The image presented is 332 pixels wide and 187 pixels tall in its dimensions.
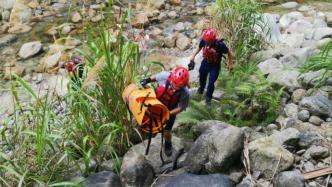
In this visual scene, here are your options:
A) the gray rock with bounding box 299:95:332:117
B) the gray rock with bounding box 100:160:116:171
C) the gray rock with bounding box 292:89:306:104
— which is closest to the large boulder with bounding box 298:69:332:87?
the gray rock with bounding box 292:89:306:104

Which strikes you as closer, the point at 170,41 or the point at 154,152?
the point at 154,152

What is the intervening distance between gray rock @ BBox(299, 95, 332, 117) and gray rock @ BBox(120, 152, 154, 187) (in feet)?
5.94

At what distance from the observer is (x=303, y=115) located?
15.7 feet

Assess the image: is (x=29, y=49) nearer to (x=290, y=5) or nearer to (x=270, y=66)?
(x=270, y=66)

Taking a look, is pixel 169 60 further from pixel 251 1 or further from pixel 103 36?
pixel 103 36

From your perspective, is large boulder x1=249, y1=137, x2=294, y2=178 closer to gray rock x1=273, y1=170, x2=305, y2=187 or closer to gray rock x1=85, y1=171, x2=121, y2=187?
gray rock x1=273, y1=170, x2=305, y2=187

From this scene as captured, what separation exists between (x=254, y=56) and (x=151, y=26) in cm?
408

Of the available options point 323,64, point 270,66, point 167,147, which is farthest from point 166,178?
point 270,66

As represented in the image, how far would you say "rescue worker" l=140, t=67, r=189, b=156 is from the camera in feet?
14.8

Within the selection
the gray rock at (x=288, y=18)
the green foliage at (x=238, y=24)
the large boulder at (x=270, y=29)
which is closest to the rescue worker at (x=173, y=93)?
the green foliage at (x=238, y=24)

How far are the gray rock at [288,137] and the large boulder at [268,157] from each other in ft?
0.37

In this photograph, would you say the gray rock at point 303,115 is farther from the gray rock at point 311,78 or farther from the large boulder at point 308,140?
the gray rock at point 311,78

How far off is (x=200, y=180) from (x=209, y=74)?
242cm

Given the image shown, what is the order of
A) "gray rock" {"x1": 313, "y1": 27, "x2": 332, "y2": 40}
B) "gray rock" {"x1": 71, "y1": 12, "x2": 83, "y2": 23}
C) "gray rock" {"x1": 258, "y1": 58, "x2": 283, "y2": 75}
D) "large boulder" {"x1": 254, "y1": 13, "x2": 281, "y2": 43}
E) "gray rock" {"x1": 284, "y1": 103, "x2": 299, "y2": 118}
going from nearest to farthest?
"gray rock" {"x1": 284, "y1": 103, "x2": 299, "y2": 118} < "gray rock" {"x1": 258, "y1": 58, "x2": 283, "y2": 75} < "large boulder" {"x1": 254, "y1": 13, "x2": 281, "y2": 43} < "gray rock" {"x1": 313, "y1": 27, "x2": 332, "y2": 40} < "gray rock" {"x1": 71, "y1": 12, "x2": 83, "y2": 23}
